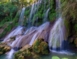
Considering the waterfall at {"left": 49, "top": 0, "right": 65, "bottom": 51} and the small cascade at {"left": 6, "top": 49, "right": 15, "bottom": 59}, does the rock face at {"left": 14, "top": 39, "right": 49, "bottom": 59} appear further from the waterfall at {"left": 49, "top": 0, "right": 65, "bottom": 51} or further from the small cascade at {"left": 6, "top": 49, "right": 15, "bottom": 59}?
the small cascade at {"left": 6, "top": 49, "right": 15, "bottom": 59}

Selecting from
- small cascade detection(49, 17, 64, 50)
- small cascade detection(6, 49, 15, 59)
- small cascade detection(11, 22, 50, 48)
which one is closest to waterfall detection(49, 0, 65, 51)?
small cascade detection(49, 17, 64, 50)

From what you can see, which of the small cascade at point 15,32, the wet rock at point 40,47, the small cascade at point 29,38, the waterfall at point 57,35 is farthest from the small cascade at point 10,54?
the small cascade at point 15,32

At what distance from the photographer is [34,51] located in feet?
37.2

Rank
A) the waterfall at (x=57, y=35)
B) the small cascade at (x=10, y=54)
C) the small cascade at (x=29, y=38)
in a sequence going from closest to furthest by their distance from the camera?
1. the small cascade at (x=10, y=54)
2. the waterfall at (x=57, y=35)
3. the small cascade at (x=29, y=38)

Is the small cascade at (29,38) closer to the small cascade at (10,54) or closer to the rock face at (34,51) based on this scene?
the small cascade at (10,54)

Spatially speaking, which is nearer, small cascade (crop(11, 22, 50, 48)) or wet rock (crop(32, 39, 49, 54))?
wet rock (crop(32, 39, 49, 54))

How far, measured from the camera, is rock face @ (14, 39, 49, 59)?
10469mm

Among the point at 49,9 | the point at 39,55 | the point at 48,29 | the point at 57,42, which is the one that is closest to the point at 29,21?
the point at 49,9

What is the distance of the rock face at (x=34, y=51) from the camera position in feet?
34.3

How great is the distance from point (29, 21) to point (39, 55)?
18.7 ft

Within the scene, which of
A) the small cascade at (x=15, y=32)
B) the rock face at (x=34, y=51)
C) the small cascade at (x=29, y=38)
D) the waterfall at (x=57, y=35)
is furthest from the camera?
the small cascade at (x=15, y=32)

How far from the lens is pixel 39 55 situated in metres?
11.2

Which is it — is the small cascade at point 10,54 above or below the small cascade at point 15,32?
below

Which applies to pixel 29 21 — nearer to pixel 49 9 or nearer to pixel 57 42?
pixel 49 9
